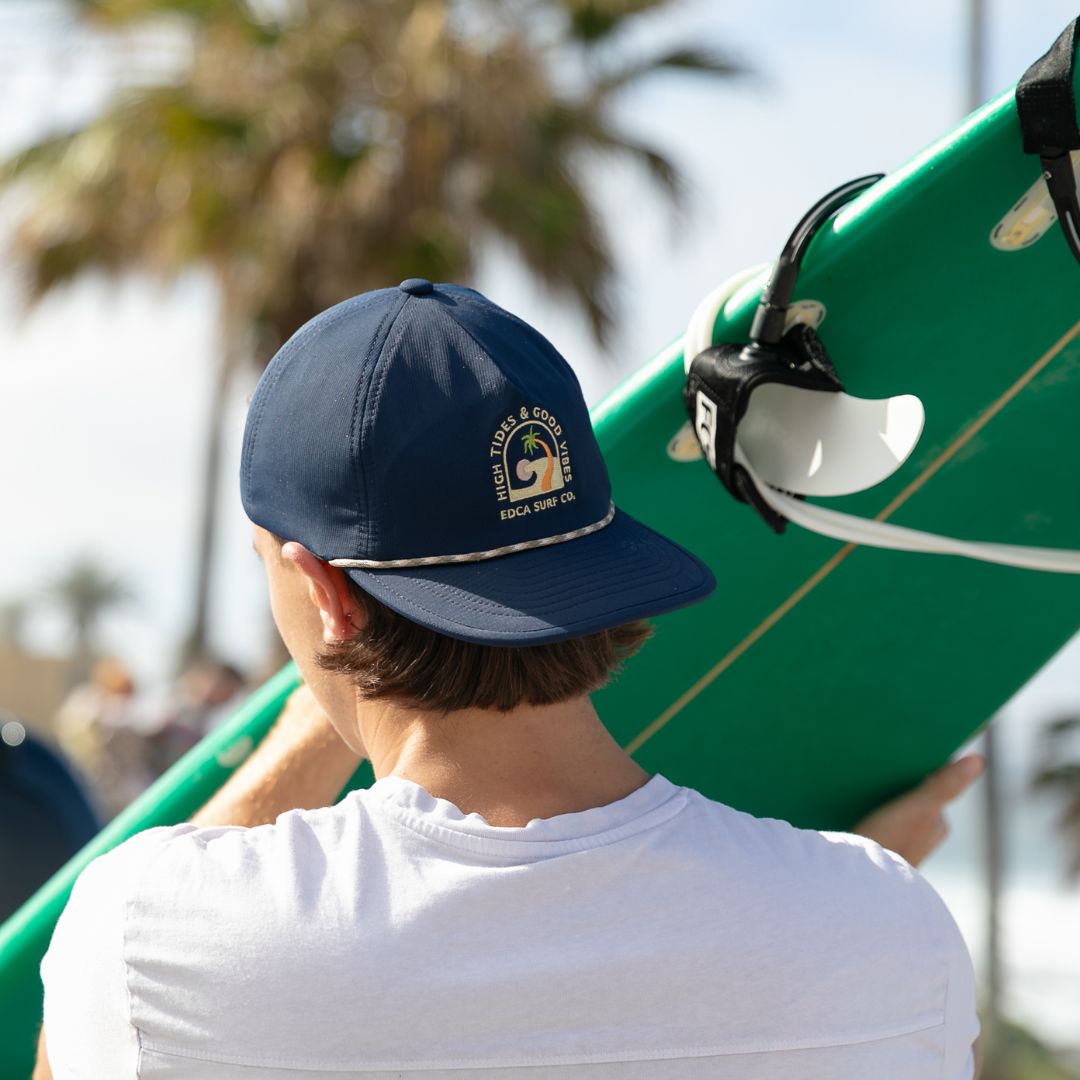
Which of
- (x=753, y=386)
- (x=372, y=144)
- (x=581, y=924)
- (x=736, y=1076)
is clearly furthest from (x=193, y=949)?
(x=372, y=144)

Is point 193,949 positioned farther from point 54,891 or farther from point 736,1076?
point 54,891

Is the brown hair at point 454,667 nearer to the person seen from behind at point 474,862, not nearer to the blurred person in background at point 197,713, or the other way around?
the person seen from behind at point 474,862

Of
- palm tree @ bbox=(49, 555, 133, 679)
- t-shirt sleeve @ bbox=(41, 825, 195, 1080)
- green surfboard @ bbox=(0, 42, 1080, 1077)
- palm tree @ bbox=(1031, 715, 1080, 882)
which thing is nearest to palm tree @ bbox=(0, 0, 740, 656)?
palm tree @ bbox=(1031, 715, 1080, 882)

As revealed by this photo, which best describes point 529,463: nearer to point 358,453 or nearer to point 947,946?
point 358,453

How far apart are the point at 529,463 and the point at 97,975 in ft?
1.64

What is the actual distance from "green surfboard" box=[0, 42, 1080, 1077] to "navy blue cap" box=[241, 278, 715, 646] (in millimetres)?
686

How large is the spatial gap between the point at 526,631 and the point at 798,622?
3.67 ft

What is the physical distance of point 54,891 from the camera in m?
2.01

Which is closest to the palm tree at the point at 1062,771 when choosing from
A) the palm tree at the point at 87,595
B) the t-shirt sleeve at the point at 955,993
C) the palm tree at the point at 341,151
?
the palm tree at the point at 341,151

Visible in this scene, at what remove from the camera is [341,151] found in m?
11.0

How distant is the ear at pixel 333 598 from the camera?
47.6 inches

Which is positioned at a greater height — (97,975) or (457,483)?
(457,483)

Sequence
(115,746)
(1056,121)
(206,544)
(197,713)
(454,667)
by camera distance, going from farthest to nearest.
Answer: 1. (206,544)
2. (197,713)
3. (115,746)
4. (1056,121)
5. (454,667)

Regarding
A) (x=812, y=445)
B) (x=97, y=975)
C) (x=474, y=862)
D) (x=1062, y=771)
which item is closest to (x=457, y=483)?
(x=474, y=862)
